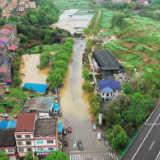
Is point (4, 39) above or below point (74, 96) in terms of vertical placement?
above

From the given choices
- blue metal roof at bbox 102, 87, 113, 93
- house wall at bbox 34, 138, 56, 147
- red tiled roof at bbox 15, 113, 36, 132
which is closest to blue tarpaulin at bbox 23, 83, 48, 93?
blue metal roof at bbox 102, 87, 113, 93

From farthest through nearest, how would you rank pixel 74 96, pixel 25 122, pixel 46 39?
pixel 46 39 → pixel 74 96 → pixel 25 122

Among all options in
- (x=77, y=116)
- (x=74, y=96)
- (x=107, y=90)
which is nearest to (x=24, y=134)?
(x=77, y=116)

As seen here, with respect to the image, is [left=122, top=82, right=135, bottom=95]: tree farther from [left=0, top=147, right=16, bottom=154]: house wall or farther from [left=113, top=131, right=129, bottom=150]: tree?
[left=0, top=147, right=16, bottom=154]: house wall

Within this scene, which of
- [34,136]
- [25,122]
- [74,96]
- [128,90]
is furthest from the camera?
[74,96]

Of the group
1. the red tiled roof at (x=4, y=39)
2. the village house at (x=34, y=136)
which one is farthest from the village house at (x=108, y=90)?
the red tiled roof at (x=4, y=39)

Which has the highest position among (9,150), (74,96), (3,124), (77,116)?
(9,150)

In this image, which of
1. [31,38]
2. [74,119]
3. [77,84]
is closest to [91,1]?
[31,38]

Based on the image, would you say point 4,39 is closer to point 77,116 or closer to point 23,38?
point 23,38
